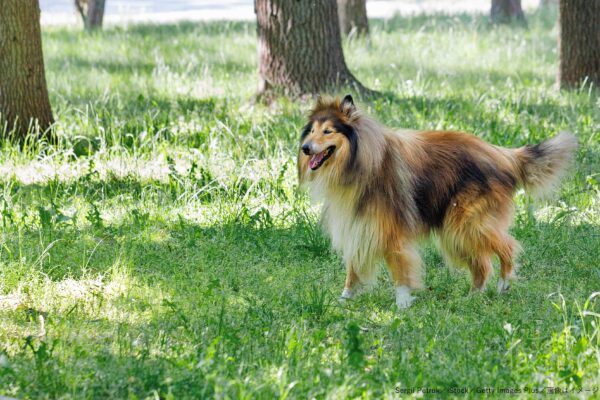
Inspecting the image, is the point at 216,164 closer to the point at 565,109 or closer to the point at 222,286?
the point at 222,286

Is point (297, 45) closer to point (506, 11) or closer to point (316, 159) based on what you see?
point (316, 159)

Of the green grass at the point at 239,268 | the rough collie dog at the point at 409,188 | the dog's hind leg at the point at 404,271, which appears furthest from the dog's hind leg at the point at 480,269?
Result: the dog's hind leg at the point at 404,271

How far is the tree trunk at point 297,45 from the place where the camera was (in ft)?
32.5

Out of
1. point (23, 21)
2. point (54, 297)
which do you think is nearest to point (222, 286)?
point (54, 297)

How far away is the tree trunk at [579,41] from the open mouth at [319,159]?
6.35 metres

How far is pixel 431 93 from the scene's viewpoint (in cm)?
1084

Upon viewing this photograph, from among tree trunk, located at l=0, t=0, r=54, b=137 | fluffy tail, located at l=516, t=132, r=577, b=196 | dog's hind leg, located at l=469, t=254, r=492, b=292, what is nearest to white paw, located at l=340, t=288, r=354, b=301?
dog's hind leg, located at l=469, t=254, r=492, b=292

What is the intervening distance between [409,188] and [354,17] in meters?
10.4

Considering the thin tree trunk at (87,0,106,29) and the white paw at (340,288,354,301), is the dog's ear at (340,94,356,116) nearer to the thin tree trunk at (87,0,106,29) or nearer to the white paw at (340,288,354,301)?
the white paw at (340,288,354,301)

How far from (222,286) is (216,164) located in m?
2.46

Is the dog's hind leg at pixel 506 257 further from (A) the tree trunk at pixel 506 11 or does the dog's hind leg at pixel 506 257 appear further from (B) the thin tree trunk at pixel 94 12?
(B) the thin tree trunk at pixel 94 12

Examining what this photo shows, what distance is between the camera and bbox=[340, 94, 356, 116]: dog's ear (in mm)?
5516

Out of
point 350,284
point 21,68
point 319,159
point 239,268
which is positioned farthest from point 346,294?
point 21,68

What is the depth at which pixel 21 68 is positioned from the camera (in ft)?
27.7
